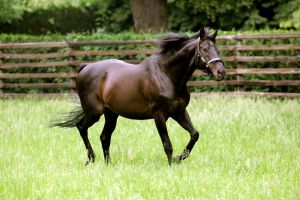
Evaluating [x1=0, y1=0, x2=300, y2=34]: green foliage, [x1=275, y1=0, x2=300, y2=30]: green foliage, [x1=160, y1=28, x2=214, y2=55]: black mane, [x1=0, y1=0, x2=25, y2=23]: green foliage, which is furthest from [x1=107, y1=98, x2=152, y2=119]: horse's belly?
[x1=0, y1=0, x2=25, y2=23]: green foliage

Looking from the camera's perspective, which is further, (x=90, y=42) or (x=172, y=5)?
(x=172, y=5)

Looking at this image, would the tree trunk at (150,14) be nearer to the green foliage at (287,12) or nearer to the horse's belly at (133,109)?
the green foliage at (287,12)

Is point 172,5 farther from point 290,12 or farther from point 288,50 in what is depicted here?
point 288,50

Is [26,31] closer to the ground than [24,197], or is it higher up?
closer to the ground

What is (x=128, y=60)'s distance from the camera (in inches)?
655

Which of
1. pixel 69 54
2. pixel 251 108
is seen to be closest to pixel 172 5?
pixel 69 54

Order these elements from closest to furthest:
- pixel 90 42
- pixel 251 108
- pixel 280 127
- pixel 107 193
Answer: pixel 107 193, pixel 280 127, pixel 251 108, pixel 90 42

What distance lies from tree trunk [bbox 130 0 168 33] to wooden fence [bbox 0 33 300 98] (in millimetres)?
3488

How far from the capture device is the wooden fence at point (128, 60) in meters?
15.2

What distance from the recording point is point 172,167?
767 centimetres

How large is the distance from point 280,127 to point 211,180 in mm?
4217

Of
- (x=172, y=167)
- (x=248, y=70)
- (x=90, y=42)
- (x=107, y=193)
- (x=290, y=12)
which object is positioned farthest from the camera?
(x=290, y=12)

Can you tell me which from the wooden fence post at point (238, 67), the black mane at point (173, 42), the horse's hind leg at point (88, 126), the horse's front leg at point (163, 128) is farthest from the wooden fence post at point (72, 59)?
the horse's front leg at point (163, 128)

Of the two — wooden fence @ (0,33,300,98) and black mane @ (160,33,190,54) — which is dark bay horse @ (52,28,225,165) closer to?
black mane @ (160,33,190,54)
